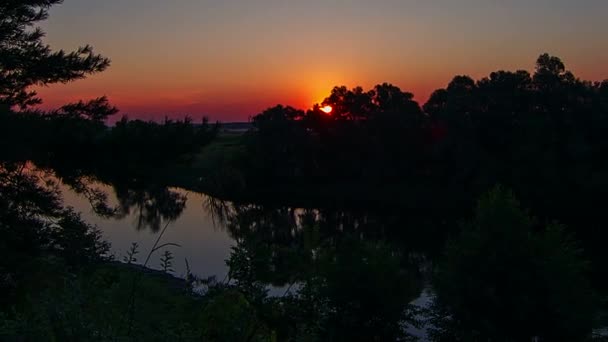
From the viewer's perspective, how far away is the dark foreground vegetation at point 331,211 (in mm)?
4992

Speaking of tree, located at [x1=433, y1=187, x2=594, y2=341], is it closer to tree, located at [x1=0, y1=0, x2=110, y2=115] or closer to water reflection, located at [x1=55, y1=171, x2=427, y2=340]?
water reflection, located at [x1=55, y1=171, x2=427, y2=340]

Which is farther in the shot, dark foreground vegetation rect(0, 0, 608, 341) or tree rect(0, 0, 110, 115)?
tree rect(0, 0, 110, 115)

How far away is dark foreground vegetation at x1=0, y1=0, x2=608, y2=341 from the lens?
4.99 metres

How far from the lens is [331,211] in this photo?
171 feet

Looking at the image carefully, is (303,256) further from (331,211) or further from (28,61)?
(331,211)

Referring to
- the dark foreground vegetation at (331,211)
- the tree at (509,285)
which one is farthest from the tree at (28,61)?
the tree at (509,285)

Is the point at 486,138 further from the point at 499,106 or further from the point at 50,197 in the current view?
the point at 50,197

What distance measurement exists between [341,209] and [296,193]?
990 cm

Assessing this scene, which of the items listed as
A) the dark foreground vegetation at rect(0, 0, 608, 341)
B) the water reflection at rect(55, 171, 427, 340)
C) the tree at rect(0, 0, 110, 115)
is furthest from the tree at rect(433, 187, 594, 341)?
the tree at rect(0, 0, 110, 115)

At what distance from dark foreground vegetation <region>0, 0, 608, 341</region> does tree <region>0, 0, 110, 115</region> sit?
4cm

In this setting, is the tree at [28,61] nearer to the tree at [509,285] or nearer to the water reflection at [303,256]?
the water reflection at [303,256]

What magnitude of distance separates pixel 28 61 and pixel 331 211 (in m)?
40.0

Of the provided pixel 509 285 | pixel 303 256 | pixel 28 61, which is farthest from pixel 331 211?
pixel 303 256

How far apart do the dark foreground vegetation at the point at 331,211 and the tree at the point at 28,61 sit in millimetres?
41
